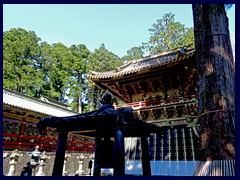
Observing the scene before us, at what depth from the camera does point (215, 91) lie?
2.86 meters

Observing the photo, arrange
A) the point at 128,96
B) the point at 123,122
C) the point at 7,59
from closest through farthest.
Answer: the point at 123,122 < the point at 128,96 < the point at 7,59

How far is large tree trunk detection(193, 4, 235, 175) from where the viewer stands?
251 centimetres

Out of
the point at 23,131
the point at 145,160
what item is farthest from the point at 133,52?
the point at 145,160

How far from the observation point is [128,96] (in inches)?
546

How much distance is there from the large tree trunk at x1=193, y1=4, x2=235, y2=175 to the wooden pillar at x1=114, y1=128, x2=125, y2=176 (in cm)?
122

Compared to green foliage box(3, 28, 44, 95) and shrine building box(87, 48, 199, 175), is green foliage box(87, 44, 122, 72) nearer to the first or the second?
green foliage box(3, 28, 44, 95)

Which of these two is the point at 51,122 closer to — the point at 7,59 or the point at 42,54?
the point at 7,59

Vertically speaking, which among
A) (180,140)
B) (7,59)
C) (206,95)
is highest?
(7,59)

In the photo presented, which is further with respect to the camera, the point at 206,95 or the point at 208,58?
the point at 208,58

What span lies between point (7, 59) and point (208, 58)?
108 ft

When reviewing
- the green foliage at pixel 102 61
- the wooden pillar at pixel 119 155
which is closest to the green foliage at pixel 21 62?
the green foliage at pixel 102 61
